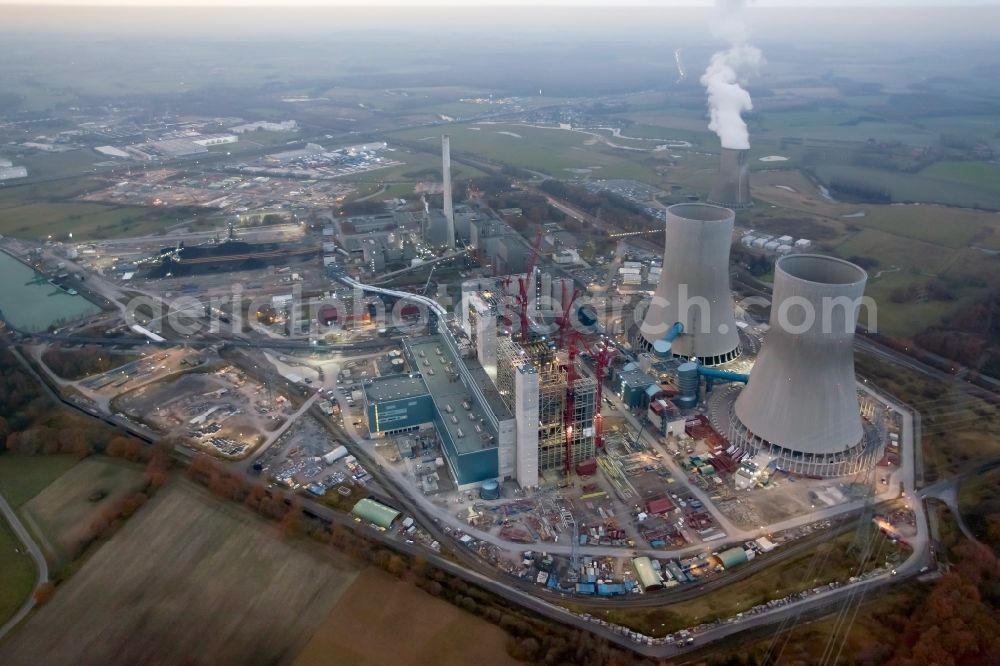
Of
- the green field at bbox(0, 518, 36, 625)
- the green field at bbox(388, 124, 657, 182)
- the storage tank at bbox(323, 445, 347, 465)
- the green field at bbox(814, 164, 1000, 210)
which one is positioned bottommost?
the green field at bbox(0, 518, 36, 625)

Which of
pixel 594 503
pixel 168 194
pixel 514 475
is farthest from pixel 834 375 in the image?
pixel 168 194

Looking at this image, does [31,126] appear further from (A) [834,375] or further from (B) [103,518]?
(A) [834,375]

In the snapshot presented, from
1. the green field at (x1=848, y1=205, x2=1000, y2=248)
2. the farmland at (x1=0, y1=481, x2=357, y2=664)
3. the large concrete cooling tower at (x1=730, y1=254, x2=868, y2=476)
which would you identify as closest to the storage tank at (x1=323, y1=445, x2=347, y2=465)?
the farmland at (x1=0, y1=481, x2=357, y2=664)

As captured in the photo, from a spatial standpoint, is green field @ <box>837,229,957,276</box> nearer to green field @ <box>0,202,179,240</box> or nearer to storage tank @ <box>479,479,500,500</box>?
storage tank @ <box>479,479,500,500</box>

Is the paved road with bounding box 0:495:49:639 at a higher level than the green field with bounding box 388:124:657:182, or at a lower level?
lower

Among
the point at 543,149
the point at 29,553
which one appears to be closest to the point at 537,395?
the point at 29,553

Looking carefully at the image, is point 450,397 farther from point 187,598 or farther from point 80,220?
point 80,220

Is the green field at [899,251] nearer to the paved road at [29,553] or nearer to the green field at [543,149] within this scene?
the green field at [543,149]

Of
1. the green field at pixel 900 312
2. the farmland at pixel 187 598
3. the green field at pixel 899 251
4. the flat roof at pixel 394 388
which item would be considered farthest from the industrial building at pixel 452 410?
the green field at pixel 899 251
